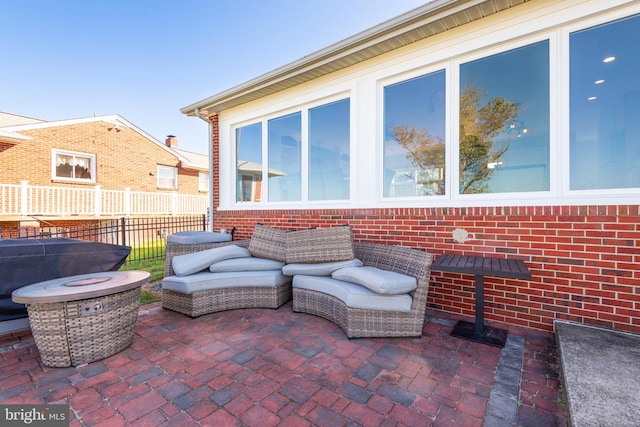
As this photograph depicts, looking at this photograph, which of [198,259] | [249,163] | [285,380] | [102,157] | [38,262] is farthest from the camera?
[102,157]

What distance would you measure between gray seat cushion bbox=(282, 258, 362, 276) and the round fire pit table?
1720mm

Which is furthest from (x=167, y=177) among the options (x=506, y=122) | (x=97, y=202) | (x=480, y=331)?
(x=480, y=331)

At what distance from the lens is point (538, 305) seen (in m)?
3.02

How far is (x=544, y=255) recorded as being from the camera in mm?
2984

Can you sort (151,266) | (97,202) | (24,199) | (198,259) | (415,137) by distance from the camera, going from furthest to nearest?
(97,202) → (24,199) → (151,266) → (415,137) → (198,259)

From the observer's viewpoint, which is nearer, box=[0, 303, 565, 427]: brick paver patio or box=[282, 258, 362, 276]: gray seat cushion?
box=[0, 303, 565, 427]: brick paver patio

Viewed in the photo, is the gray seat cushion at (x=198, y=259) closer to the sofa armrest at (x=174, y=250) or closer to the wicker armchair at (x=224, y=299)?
the sofa armrest at (x=174, y=250)

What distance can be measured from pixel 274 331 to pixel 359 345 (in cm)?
92

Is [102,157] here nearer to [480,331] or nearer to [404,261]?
[404,261]

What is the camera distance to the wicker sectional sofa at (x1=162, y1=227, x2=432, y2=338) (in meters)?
2.85

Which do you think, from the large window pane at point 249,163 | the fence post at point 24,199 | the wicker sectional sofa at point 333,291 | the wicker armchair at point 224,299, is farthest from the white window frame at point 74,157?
the wicker armchair at point 224,299

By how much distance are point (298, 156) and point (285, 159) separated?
1.08 feet

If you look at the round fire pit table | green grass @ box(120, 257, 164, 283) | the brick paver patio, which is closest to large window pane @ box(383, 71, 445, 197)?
the brick paver patio

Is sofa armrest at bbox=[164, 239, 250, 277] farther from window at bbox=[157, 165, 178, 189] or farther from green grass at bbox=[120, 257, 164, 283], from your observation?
window at bbox=[157, 165, 178, 189]
